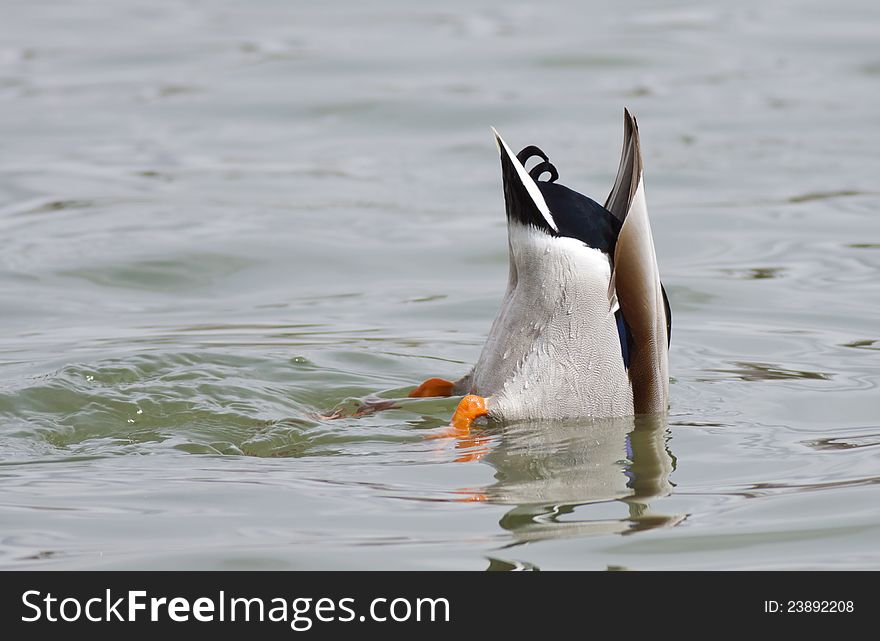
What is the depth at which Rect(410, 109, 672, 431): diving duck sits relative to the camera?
4977mm

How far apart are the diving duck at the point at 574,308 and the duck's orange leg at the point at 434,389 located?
34 cm

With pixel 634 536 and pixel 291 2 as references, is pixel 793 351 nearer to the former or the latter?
pixel 634 536

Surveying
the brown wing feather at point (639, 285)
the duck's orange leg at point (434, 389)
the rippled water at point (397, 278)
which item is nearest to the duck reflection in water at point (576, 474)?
the rippled water at point (397, 278)

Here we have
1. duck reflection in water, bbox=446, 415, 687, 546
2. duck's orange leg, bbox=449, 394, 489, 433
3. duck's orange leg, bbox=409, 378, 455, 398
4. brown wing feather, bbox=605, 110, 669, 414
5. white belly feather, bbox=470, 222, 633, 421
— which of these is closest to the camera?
duck reflection in water, bbox=446, 415, 687, 546

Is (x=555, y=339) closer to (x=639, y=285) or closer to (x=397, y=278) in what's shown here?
(x=639, y=285)

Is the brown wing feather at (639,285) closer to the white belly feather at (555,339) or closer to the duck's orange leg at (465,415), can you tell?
the white belly feather at (555,339)

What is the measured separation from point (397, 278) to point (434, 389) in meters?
2.87

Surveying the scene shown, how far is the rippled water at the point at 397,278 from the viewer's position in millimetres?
4371

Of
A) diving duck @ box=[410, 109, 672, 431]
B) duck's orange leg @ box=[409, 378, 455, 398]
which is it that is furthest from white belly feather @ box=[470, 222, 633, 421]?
duck's orange leg @ box=[409, 378, 455, 398]

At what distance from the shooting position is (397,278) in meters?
8.45

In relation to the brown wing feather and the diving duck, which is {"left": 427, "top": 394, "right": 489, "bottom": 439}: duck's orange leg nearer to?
the diving duck

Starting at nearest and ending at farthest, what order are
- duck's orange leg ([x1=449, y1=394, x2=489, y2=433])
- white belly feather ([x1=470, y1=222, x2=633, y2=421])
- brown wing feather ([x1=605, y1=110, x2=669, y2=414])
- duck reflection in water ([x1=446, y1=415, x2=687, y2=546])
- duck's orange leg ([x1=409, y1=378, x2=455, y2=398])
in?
duck reflection in water ([x1=446, y1=415, x2=687, y2=546]) < brown wing feather ([x1=605, y1=110, x2=669, y2=414]) < white belly feather ([x1=470, y1=222, x2=633, y2=421]) < duck's orange leg ([x1=449, y1=394, x2=489, y2=433]) < duck's orange leg ([x1=409, y1=378, x2=455, y2=398])

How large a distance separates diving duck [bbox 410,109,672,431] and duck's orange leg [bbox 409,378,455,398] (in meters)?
0.34
